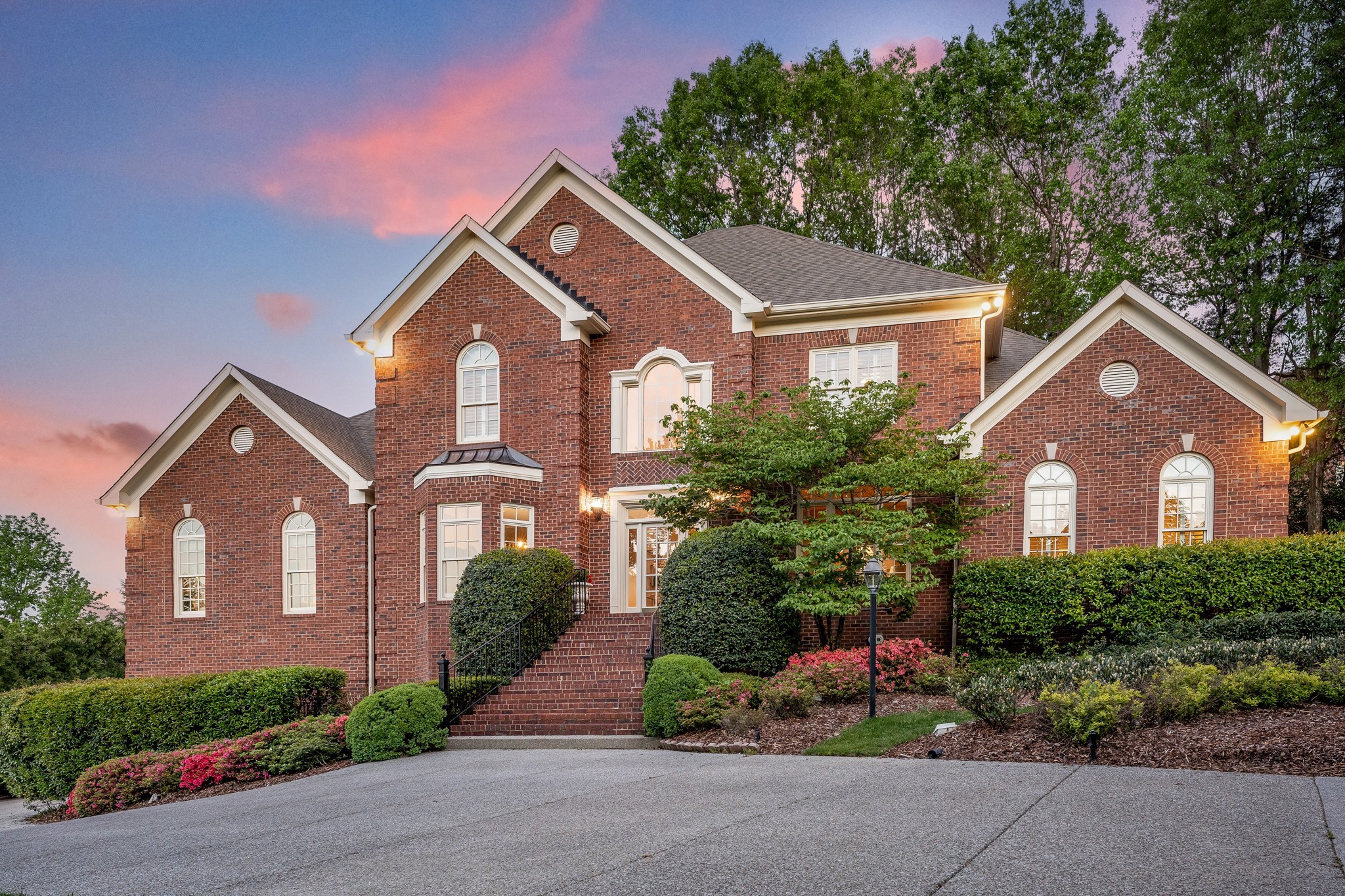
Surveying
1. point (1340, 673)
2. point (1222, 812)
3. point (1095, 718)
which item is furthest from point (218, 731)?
point (1340, 673)

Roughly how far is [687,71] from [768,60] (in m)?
3.29

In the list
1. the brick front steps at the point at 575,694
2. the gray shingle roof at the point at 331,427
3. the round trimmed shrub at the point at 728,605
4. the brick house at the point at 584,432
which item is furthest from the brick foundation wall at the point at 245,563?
the round trimmed shrub at the point at 728,605

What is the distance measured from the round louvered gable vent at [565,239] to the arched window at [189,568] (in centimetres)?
1033

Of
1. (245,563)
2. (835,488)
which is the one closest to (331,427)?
(245,563)

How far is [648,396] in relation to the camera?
1778 centimetres

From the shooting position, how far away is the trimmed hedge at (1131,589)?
12.6 metres

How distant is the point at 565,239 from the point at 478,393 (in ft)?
13.0

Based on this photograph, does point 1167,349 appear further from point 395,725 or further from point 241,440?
point 241,440

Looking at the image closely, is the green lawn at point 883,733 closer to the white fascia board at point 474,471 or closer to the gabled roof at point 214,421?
the white fascia board at point 474,471

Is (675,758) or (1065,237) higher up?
(1065,237)

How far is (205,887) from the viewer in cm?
545

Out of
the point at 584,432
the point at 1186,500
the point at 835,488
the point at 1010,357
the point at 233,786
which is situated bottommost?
the point at 233,786

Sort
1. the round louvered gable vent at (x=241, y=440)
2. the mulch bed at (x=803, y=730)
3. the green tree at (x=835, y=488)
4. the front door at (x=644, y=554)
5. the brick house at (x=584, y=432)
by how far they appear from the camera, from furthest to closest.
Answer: the round louvered gable vent at (x=241, y=440) → the front door at (x=644, y=554) → the brick house at (x=584, y=432) → the green tree at (x=835, y=488) → the mulch bed at (x=803, y=730)

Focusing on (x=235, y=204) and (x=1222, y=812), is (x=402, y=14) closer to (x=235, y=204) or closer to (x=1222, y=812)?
(x=235, y=204)
